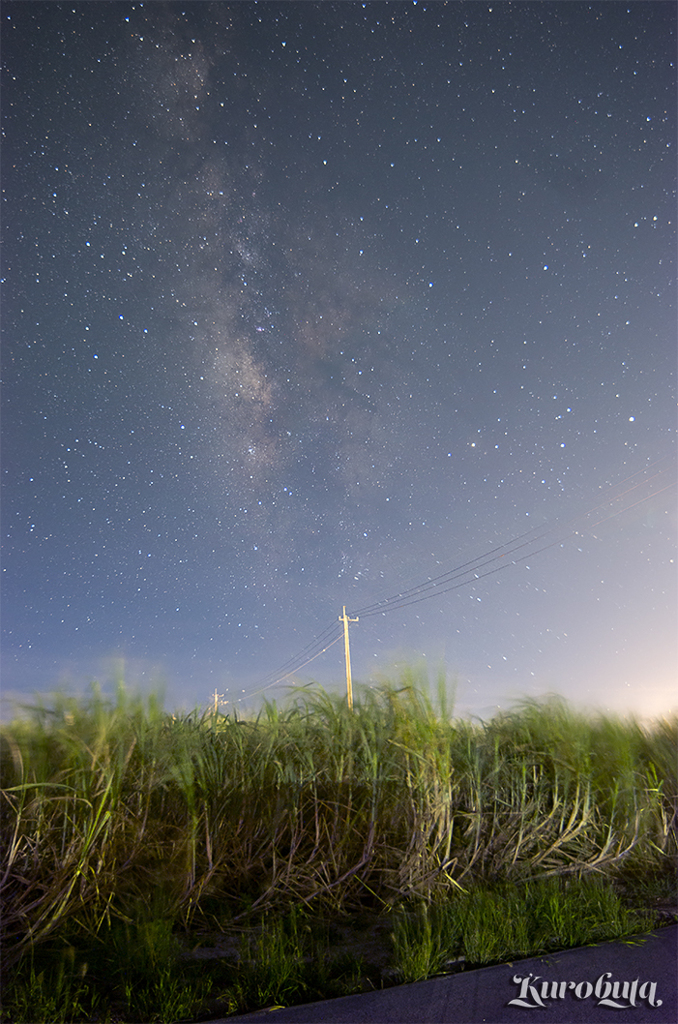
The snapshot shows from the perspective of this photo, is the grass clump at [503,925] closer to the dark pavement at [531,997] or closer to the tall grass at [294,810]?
the dark pavement at [531,997]

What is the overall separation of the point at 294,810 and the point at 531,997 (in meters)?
1.02

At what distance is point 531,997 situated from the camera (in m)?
1.51

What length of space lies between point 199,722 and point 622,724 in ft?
7.44

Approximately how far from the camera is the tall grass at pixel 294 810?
1.96 metres

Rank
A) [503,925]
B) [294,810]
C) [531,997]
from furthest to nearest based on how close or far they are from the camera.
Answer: [294,810] < [503,925] < [531,997]

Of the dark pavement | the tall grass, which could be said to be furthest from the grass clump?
the tall grass

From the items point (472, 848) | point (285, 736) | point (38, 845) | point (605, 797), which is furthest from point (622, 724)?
point (38, 845)

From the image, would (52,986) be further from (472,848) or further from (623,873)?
(623,873)

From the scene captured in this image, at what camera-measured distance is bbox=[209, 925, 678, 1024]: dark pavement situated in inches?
55.4

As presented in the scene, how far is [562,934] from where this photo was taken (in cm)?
186

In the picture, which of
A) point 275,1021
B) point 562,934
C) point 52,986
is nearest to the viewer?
point 275,1021

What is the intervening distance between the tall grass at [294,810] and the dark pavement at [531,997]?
1.82 ft

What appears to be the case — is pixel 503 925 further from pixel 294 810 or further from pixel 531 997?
pixel 294 810

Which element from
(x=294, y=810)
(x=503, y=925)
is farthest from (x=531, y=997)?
(x=294, y=810)
